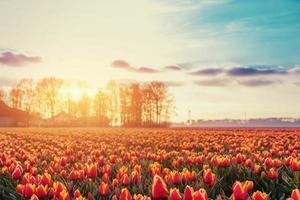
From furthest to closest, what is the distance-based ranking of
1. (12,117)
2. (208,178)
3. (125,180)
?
1. (12,117)
2. (125,180)
3. (208,178)

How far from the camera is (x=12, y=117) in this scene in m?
92.1

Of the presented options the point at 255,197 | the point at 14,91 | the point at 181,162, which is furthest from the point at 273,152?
the point at 14,91

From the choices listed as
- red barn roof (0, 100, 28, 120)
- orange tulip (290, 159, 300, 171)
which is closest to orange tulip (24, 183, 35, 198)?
orange tulip (290, 159, 300, 171)

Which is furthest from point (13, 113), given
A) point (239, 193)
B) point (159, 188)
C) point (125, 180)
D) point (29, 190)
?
point (239, 193)

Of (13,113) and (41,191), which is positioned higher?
(13,113)

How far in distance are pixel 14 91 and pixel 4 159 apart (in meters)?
100

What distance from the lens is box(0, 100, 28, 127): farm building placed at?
9138 centimetres

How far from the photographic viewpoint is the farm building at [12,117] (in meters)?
91.4

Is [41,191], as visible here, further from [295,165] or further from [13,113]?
[13,113]

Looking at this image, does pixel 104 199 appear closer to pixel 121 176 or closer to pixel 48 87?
pixel 121 176

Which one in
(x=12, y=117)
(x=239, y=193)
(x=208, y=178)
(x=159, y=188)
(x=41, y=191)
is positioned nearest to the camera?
(x=239, y=193)

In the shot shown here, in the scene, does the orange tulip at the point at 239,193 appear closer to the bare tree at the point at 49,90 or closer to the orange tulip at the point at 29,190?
the orange tulip at the point at 29,190

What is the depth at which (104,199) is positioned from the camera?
16.8 feet

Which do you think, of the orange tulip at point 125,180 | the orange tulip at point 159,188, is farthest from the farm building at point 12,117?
the orange tulip at point 159,188
